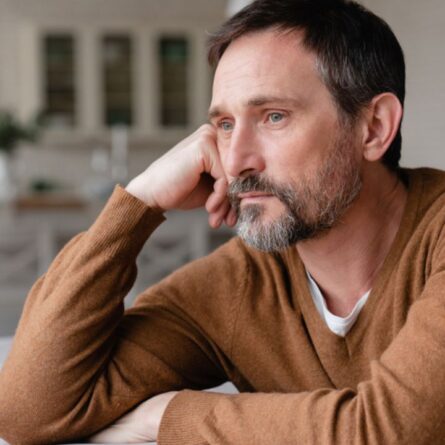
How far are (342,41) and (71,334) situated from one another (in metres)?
0.67

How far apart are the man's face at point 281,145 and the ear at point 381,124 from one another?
0.05 meters

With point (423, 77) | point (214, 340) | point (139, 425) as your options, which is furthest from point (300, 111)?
point (423, 77)

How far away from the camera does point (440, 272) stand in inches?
41.5

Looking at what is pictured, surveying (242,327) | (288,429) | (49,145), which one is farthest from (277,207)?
(49,145)

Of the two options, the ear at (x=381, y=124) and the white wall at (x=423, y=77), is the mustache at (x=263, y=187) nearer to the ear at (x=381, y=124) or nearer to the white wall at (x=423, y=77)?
the ear at (x=381, y=124)

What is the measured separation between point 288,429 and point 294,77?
1.81 feet

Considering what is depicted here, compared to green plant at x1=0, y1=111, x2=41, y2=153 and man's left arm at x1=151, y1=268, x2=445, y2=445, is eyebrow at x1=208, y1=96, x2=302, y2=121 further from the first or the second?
green plant at x1=0, y1=111, x2=41, y2=153

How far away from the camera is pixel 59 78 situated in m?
7.01

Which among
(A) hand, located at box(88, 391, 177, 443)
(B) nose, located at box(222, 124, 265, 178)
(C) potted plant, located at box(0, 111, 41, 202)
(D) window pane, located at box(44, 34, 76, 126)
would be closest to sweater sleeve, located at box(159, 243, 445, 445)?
(A) hand, located at box(88, 391, 177, 443)

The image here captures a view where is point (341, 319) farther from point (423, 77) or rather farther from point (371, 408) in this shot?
point (423, 77)

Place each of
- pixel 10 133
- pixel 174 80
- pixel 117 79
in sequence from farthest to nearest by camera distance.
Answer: pixel 174 80
pixel 117 79
pixel 10 133

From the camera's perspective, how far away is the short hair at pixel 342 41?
1235 millimetres

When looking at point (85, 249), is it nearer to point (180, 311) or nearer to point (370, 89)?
point (180, 311)

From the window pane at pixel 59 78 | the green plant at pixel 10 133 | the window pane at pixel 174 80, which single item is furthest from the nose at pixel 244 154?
the window pane at pixel 174 80
